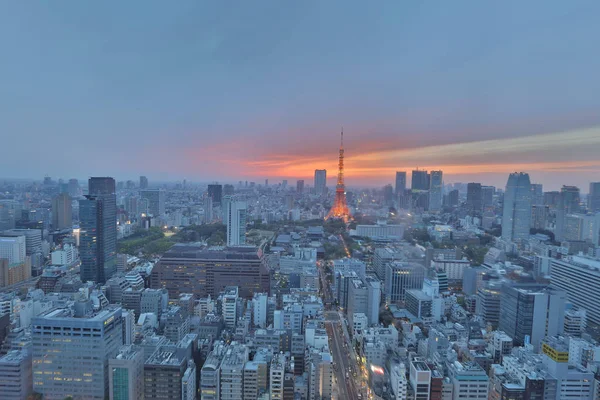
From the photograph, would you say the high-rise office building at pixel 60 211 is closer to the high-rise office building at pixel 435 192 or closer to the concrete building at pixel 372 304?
the concrete building at pixel 372 304

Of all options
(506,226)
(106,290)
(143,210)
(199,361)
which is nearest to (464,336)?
(199,361)

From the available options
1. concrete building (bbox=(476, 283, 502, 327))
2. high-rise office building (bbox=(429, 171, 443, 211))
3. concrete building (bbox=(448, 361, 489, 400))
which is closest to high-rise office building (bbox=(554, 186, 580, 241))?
high-rise office building (bbox=(429, 171, 443, 211))

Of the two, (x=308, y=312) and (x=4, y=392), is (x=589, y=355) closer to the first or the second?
(x=308, y=312)

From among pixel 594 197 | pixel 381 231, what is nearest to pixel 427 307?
pixel 594 197

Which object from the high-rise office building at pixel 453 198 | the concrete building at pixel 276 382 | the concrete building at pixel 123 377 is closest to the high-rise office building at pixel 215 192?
the high-rise office building at pixel 453 198

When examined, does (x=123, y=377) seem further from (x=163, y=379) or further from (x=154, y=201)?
(x=154, y=201)

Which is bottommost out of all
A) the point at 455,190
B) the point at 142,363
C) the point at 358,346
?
the point at 358,346

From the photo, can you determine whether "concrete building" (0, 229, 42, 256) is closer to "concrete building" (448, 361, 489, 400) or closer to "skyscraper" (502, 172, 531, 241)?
"concrete building" (448, 361, 489, 400)
